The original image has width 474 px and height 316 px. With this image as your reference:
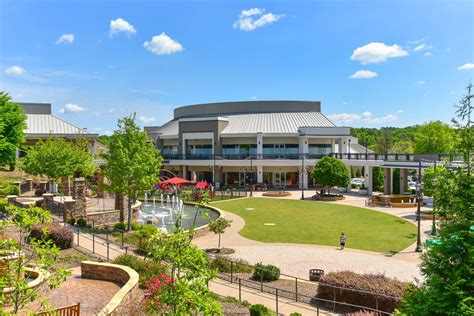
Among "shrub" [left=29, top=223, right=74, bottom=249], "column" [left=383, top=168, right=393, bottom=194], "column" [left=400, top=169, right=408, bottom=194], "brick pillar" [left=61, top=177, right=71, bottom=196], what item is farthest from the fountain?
"column" [left=400, top=169, right=408, bottom=194]

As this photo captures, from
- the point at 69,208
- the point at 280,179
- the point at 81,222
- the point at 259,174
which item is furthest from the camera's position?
the point at 280,179

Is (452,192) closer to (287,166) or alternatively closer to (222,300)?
(222,300)

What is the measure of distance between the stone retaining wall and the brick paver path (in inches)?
11.2

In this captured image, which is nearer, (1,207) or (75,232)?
(75,232)

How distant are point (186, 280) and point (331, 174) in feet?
125

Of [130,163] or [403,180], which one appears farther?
[403,180]

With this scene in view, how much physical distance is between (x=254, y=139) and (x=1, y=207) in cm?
4127

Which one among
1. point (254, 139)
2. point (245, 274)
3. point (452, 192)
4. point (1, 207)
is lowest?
point (245, 274)

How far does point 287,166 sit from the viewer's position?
59156 mm

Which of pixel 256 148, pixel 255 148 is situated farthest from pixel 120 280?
pixel 255 148

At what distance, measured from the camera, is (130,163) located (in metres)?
25.6

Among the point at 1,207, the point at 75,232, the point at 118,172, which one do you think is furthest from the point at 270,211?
the point at 1,207

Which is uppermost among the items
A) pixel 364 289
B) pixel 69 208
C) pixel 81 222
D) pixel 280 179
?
pixel 280 179

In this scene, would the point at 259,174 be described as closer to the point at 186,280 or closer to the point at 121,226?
the point at 121,226
